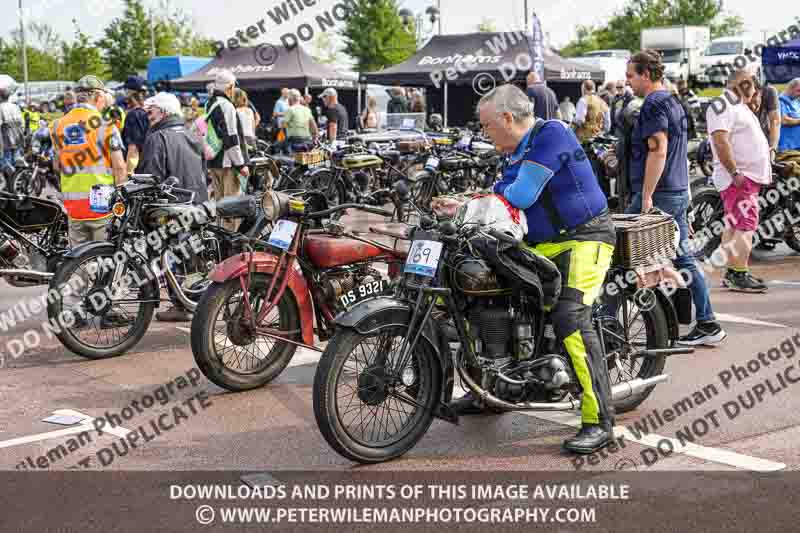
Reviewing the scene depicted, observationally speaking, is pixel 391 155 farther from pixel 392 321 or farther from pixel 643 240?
pixel 392 321

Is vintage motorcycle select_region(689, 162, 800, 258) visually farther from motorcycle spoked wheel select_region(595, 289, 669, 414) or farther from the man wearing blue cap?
the man wearing blue cap

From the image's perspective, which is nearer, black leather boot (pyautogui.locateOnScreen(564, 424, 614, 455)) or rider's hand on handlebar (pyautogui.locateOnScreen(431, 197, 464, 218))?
black leather boot (pyautogui.locateOnScreen(564, 424, 614, 455))

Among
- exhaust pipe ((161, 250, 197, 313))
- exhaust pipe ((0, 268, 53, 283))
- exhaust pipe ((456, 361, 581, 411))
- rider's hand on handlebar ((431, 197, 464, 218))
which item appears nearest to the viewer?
exhaust pipe ((456, 361, 581, 411))

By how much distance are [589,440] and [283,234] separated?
7.46 feet

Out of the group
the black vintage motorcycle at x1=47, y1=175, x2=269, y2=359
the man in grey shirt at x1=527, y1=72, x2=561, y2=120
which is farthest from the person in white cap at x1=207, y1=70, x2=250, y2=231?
the man in grey shirt at x1=527, y1=72, x2=561, y2=120

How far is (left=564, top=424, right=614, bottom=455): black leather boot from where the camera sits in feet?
16.7

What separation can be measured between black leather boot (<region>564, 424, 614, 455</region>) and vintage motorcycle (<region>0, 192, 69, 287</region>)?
5207 millimetres

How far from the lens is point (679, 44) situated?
40.8m

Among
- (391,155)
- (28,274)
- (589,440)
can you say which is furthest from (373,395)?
(391,155)

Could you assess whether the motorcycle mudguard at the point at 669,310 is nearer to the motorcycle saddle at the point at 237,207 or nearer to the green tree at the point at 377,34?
the motorcycle saddle at the point at 237,207

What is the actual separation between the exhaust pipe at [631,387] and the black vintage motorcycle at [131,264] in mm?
3088

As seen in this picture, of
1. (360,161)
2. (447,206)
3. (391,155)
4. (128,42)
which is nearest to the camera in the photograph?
(447,206)

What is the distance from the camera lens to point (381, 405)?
512cm

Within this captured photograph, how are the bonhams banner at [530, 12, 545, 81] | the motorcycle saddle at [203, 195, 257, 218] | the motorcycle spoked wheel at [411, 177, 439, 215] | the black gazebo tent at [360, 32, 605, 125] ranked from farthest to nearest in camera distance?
the black gazebo tent at [360, 32, 605, 125]
the bonhams banner at [530, 12, 545, 81]
the motorcycle spoked wheel at [411, 177, 439, 215]
the motorcycle saddle at [203, 195, 257, 218]
